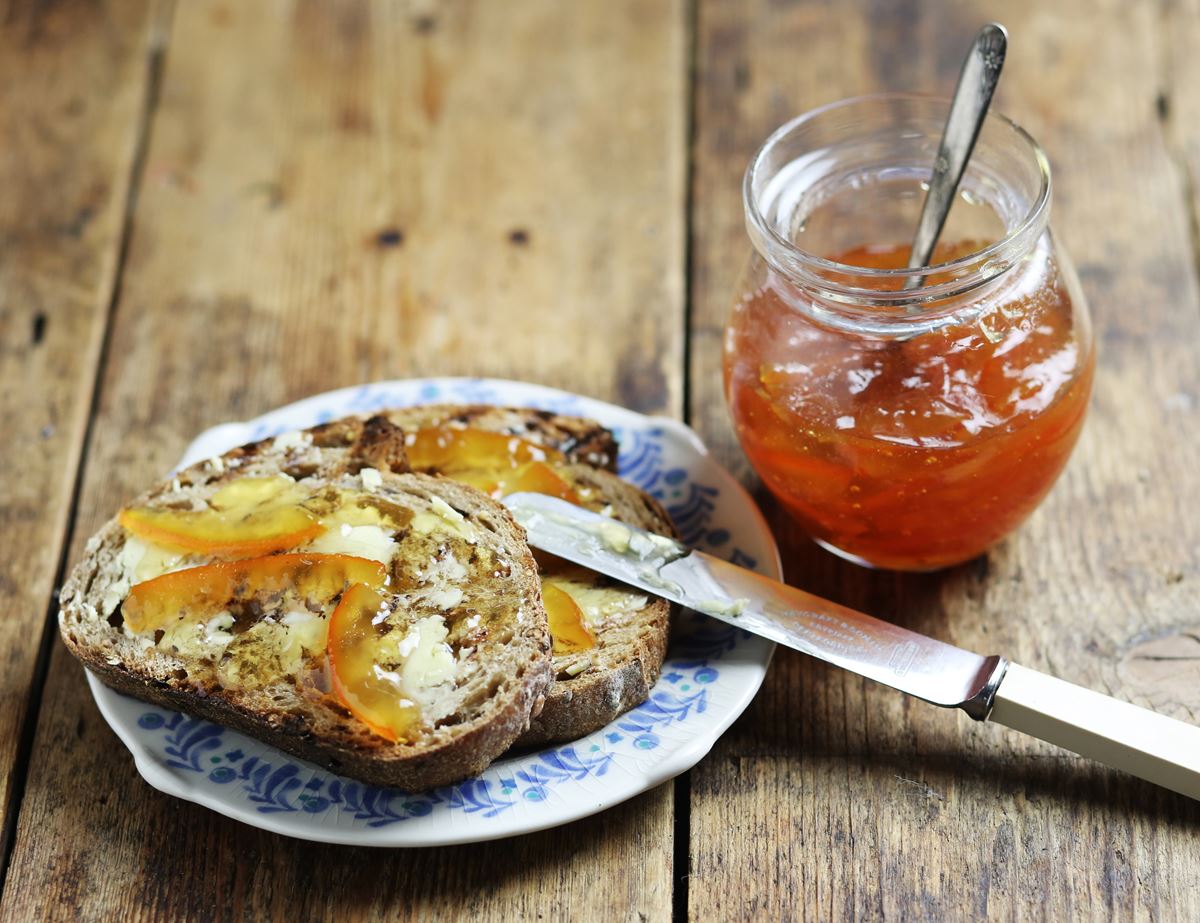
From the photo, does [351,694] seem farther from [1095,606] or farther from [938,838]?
[1095,606]

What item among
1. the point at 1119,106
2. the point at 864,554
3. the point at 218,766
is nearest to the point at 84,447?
the point at 218,766

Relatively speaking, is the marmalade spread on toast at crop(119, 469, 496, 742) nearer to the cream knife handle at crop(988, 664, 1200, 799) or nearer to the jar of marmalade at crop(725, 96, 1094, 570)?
the jar of marmalade at crop(725, 96, 1094, 570)

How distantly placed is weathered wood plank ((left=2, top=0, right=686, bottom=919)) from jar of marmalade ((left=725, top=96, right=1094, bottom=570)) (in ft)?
1.79

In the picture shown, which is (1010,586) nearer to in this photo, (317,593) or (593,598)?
(593,598)

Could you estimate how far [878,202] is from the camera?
2.35m

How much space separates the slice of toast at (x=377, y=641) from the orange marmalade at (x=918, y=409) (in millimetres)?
473

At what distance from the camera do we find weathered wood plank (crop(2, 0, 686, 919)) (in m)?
2.02

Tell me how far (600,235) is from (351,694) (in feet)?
4.77

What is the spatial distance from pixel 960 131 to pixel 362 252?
1.44 meters

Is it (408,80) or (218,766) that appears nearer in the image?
(218,766)

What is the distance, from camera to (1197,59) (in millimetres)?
3195

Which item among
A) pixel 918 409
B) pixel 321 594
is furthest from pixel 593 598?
pixel 918 409

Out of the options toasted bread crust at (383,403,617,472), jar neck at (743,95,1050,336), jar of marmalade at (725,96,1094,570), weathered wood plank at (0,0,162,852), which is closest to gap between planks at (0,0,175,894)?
weathered wood plank at (0,0,162,852)

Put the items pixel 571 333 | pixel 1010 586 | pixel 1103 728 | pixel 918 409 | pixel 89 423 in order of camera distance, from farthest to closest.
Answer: pixel 571 333, pixel 89 423, pixel 1010 586, pixel 918 409, pixel 1103 728
